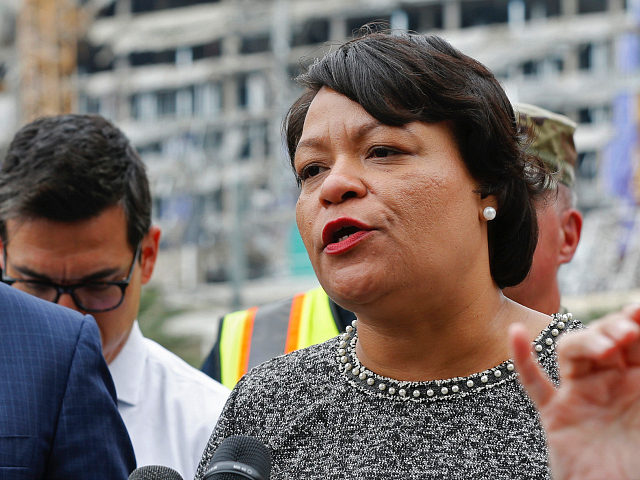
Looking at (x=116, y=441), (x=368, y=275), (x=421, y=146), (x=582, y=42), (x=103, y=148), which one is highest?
(x=421, y=146)

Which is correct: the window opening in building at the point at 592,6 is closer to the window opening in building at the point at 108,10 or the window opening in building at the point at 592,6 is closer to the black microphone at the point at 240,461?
the window opening in building at the point at 108,10

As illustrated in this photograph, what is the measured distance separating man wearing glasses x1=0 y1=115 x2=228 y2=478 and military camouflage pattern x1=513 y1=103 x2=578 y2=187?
4.20 ft

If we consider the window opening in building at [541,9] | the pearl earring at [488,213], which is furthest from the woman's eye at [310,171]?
the window opening in building at [541,9]

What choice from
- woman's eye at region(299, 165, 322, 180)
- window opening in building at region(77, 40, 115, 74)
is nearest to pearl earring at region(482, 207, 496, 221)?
woman's eye at region(299, 165, 322, 180)

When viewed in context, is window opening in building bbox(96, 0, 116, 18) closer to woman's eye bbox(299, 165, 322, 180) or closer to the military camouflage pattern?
the military camouflage pattern

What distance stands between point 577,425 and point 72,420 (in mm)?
1102

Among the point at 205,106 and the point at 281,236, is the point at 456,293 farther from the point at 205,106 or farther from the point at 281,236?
the point at 205,106

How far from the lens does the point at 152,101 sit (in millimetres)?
34344

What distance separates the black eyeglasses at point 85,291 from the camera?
9.78ft

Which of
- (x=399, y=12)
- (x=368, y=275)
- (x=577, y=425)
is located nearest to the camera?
(x=577, y=425)

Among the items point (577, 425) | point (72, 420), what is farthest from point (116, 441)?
point (577, 425)

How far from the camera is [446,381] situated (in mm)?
1863

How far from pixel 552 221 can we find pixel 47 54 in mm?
37741

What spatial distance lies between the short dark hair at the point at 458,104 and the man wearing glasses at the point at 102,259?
3.82ft
